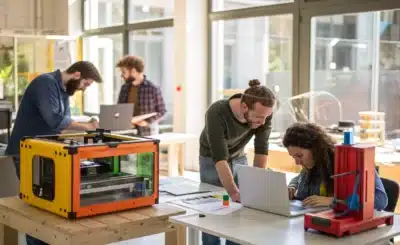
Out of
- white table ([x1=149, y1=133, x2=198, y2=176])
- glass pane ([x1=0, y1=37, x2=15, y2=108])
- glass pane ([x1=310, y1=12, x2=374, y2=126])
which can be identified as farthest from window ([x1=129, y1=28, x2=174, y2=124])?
glass pane ([x1=310, y1=12, x2=374, y2=126])

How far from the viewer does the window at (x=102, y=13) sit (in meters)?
7.82

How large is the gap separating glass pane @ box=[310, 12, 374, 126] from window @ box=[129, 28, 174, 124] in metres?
2.25

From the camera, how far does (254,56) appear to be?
633 centimetres

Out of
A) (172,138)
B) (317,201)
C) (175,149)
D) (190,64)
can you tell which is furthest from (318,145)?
(190,64)

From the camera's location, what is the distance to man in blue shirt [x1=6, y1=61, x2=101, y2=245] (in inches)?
133

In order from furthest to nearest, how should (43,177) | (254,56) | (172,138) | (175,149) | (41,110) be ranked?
(254,56), (175,149), (172,138), (41,110), (43,177)

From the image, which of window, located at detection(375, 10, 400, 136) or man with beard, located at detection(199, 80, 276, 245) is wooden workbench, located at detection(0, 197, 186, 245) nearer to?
man with beard, located at detection(199, 80, 276, 245)

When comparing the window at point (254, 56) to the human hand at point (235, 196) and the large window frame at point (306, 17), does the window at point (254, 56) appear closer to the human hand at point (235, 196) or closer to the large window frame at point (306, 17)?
the large window frame at point (306, 17)

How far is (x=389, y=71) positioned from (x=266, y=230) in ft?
10.1

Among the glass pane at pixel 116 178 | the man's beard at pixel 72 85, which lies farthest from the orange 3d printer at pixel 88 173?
the man's beard at pixel 72 85

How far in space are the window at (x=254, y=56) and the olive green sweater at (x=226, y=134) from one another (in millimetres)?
2456

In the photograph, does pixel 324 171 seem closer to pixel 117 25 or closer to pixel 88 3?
pixel 117 25

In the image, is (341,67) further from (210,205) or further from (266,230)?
(266,230)

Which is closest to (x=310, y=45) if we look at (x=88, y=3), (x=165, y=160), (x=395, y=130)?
(x=395, y=130)
